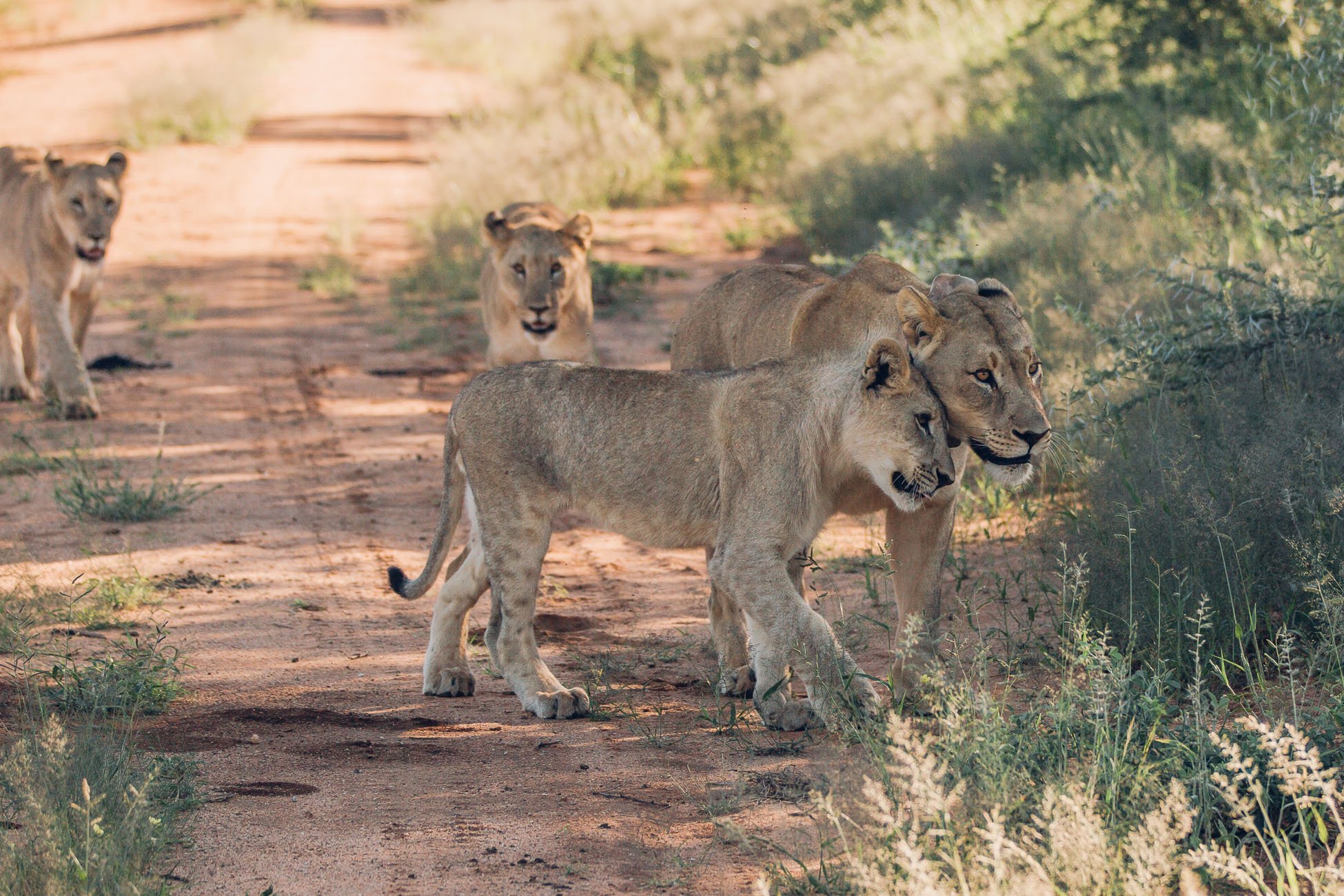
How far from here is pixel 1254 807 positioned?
4141 mm

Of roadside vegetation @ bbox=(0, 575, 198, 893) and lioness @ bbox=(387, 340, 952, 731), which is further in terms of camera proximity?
lioness @ bbox=(387, 340, 952, 731)

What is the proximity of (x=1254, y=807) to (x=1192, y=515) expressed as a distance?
1747 mm

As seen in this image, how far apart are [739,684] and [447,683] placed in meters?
1.11

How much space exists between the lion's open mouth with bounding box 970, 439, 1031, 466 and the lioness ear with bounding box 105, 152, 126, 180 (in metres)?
7.93

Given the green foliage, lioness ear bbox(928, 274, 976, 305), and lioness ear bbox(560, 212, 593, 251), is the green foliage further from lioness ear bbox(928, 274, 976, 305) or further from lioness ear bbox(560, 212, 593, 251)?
lioness ear bbox(560, 212, 593, 251)

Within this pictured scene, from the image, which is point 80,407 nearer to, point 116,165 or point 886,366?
point 116,165

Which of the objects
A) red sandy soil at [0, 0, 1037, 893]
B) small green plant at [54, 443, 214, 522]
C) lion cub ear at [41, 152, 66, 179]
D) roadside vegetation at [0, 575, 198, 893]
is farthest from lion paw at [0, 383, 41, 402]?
roadside vegetation at [0, 575, 198, 893]

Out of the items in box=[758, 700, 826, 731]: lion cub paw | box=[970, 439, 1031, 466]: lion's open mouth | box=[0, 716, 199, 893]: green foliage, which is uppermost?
box=[970, 439, 1031, 466]: lion's open mouth

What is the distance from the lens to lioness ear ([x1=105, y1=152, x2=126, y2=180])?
35.6ft

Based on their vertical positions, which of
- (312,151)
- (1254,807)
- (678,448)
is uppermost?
(678,448)

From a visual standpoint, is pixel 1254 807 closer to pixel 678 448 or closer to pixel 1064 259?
pixel 678 448

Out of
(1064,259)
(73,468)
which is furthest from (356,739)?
(1064,259)

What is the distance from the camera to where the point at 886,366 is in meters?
4.89

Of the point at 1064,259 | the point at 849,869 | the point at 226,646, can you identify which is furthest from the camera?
the point at 1064,259
